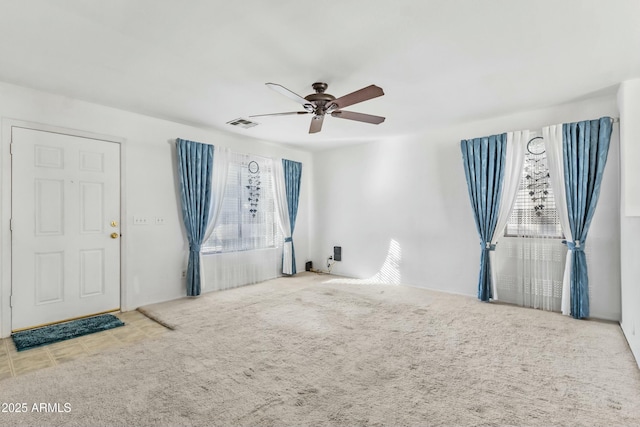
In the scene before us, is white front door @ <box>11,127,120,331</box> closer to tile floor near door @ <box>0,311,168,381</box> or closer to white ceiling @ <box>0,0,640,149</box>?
tile floor near door @ <box>0,311,168,381</box>

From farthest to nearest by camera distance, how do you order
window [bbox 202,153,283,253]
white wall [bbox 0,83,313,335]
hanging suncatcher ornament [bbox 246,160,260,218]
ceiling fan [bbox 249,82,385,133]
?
1. hanging suncatcher ornament [bbox 246,160,260,218]
2. window [bbox 202,153,283,253]
3. white wall [bbox 0,83,313,335]
4. ceiling fan [bbox 249,82,385,133]

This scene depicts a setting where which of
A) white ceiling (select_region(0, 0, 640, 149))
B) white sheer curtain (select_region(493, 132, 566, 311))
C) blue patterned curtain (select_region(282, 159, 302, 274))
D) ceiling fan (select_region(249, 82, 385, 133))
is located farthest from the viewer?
blue patterned curtain (select_region(282, 159, 302, 274))

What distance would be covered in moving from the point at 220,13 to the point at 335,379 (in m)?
2.61

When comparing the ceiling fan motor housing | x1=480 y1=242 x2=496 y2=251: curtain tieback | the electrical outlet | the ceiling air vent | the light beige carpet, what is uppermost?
the ceiling air vent

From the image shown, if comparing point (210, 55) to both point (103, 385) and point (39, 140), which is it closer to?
point (39, 140)

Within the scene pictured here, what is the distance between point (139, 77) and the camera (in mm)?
2881

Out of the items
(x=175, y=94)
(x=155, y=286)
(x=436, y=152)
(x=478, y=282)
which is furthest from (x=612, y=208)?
(x=155, y=286)

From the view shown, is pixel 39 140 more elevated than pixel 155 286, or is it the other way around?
pixel 39 140

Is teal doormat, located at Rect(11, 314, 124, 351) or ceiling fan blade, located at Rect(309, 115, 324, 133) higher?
ceiling fan blade, located at Rect(309, 115, 324, 133)

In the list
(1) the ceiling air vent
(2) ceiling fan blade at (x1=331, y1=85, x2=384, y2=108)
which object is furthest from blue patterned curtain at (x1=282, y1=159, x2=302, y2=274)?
(2) ceiling fan blade at (x1=331, y1=85, x2=384, y2=108)

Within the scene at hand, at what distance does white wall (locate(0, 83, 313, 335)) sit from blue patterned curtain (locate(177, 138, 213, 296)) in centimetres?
15

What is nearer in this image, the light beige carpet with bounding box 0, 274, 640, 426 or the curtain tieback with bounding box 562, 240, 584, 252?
the light beige carpet with bounding box 0, 274, 640, 426

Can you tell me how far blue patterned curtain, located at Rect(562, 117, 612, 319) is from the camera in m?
3.31

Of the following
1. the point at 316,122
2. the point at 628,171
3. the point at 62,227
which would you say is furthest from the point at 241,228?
the point at 628,171
